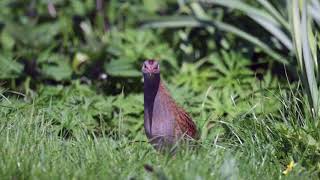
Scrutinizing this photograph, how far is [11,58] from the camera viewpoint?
6.96 metres

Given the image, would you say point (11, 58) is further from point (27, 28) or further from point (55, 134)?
point (55, 134)

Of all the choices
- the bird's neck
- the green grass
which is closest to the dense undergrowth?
the green grass


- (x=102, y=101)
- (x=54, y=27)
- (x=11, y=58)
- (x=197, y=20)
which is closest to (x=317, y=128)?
(x=102, y=101)

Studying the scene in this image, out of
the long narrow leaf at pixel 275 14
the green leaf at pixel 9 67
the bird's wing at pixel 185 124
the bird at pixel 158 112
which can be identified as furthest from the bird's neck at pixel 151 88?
the green leaf at pixel 9 67

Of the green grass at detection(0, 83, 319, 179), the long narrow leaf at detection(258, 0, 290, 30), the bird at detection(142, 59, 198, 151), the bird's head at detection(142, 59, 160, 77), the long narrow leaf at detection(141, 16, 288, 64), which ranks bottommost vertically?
the green grass at detection(0, 83, 319, 179)

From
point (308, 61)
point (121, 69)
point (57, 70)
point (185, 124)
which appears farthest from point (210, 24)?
point (185, 124)

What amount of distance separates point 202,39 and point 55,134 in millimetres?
2738

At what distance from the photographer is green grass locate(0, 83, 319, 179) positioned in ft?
13.9

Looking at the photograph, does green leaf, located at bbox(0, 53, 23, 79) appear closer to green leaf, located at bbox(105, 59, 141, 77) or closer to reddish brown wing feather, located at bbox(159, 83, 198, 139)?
green leaf, located at bbox(105, 59, 141, 77)

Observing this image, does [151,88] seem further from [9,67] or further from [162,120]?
[9,67]

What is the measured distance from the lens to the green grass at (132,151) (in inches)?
167

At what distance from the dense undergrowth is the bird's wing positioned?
6.2 inches

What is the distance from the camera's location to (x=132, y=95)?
6578 millimetres

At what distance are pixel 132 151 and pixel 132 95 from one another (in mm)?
1859
